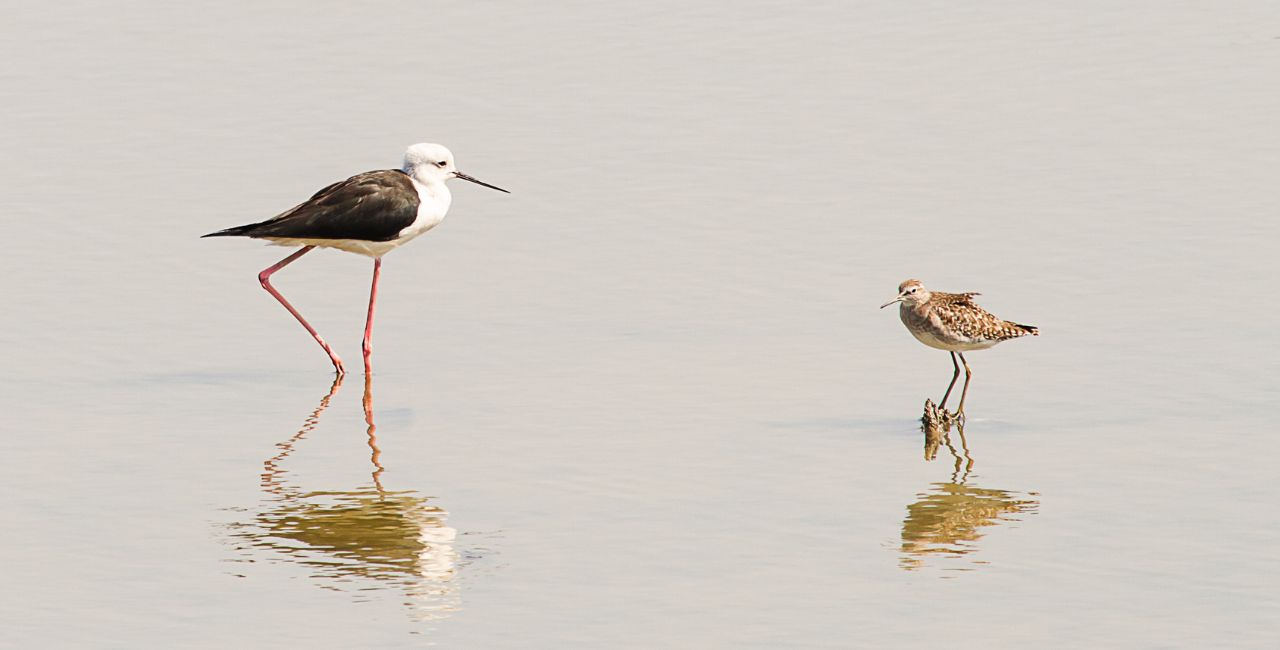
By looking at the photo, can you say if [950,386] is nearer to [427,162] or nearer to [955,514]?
[955,514]

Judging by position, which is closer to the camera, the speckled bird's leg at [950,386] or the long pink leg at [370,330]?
the speckled bird's leg at [950,386]

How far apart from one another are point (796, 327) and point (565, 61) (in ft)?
39.2

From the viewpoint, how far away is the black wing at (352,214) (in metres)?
15.9

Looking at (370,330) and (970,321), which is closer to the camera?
(970,321)

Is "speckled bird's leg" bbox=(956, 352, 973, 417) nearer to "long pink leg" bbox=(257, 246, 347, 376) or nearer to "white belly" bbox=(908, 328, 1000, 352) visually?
"white belly" bbox=(908, 328, 1000, 352)

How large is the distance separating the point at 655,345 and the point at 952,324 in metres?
2.42

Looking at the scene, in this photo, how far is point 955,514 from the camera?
11.8m

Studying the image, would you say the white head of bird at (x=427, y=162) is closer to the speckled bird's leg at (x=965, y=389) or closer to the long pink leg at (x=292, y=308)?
the long pink leg at (x=292, y=308)

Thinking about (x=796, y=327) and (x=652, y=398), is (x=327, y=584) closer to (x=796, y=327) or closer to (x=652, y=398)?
(x=652, y=398)

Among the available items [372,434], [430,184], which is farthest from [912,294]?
[430,184]

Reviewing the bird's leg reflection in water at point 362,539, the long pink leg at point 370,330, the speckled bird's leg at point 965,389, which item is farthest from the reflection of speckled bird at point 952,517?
the long pink leg at point 370,330

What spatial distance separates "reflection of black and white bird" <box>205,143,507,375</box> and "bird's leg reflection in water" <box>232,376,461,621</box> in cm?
342

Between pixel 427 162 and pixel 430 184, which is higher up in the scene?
pixel 427 162

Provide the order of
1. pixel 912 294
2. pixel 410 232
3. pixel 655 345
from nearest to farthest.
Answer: pixel 912 294 → pixel 655 345 → pixel 410 232
